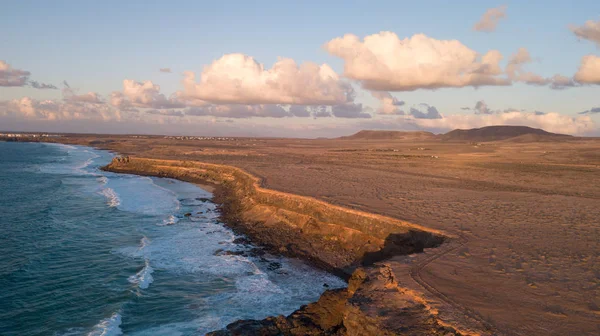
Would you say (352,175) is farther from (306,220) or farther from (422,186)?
(306,220)

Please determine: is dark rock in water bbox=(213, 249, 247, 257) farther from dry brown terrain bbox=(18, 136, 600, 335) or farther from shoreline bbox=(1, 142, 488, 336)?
dry brown terrain bbox=(18, 136, 600, 335)

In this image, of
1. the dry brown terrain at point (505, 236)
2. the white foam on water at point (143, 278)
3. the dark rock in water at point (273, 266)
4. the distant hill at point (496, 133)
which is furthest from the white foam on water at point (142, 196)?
the distant hill at point (496, 133)

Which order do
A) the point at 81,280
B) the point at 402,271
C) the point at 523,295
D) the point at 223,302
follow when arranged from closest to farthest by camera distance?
the point at 523,295 < the point at 402,271 < the point at 223,302 < the point at 81,280

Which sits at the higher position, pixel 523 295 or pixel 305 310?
pixel 523 295

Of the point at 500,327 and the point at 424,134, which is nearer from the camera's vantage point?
the point at 500,327

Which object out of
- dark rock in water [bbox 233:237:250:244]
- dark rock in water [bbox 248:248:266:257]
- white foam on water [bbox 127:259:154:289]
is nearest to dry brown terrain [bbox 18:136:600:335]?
dark rock in water [bbox 248:248:266:257]

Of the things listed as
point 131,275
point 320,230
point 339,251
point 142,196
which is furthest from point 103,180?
point 339,251

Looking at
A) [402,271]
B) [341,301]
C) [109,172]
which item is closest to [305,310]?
[341,301]
